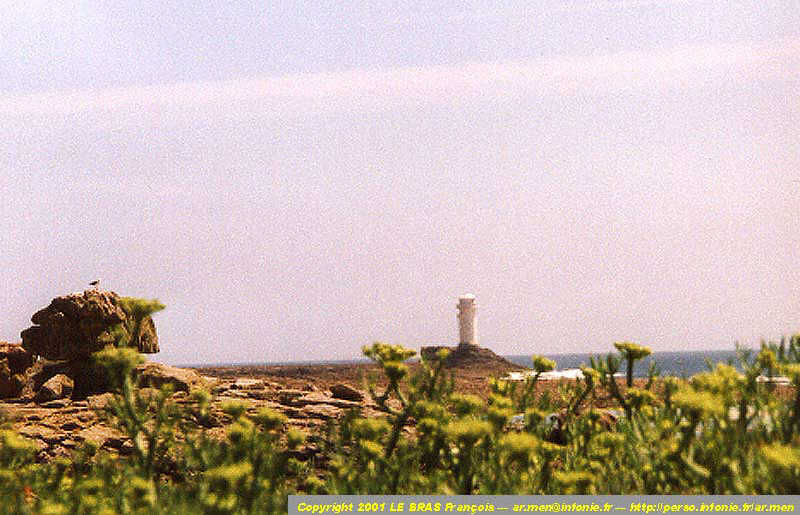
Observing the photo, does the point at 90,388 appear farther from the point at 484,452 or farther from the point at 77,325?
the point at 484,452

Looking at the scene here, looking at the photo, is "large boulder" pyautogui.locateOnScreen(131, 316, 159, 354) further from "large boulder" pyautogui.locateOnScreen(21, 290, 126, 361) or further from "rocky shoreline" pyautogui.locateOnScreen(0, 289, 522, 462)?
"large boulder" pyautogui.locateOnScreen(21, 290, 126, 361)

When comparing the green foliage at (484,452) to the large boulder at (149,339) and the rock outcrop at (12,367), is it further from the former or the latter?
the rock outcrop at (12,367)

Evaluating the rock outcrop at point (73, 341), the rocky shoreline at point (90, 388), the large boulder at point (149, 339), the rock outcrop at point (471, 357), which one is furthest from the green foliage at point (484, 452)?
the rock outcrop at point (471, 357)

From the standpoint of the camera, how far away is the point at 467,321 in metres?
34.6

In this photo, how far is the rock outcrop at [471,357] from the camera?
31516 mm

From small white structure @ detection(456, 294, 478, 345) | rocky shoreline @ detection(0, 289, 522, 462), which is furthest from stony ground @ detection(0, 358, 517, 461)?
small white structure @ detection(456, 294, 478, 345)

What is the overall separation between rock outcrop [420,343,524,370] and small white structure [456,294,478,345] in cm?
35

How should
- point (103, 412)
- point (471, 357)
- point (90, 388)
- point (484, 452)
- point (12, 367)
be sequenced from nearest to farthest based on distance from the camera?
point (484, 452) < point (103, 412) < point (90, 388) < point (12, 367) < point (471, 357)

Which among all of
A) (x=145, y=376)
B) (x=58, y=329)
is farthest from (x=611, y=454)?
(x=58, y=329)

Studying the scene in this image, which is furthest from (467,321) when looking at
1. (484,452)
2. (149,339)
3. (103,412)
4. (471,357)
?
(484,452)

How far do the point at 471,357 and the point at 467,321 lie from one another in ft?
7.34

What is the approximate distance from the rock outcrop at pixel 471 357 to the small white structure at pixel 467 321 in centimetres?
35

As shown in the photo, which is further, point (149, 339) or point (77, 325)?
point (149, 339)

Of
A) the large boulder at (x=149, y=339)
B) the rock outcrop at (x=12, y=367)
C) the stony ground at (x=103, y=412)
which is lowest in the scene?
the stony ground at (x=103, y=412)
